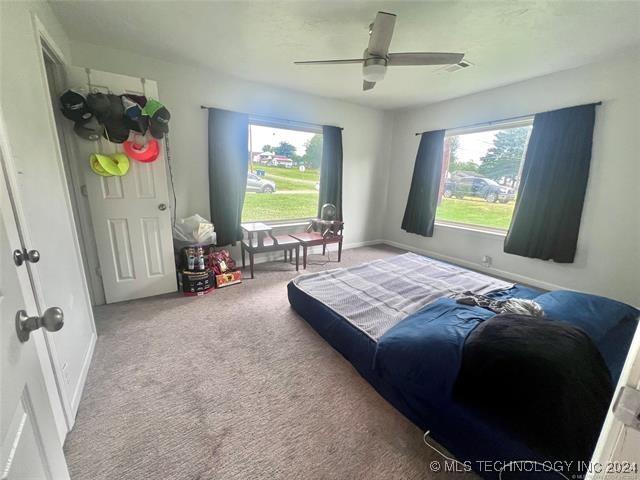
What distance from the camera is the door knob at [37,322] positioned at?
2.01 ft

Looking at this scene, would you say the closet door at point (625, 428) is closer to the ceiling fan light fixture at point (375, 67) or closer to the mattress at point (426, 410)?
the mattress at point (426, 410)

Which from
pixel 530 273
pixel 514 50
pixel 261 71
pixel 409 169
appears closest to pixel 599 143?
pixel 514 50

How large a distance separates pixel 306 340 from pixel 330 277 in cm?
69

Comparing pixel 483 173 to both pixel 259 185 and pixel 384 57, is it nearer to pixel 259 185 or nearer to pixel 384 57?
pixel 384 57

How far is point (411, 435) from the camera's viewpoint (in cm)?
134

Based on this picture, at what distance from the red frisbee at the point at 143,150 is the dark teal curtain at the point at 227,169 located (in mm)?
723

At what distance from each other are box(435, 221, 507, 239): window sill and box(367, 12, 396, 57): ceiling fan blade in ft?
9.43

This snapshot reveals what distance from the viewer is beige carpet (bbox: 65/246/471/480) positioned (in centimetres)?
118

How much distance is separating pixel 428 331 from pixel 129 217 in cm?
276

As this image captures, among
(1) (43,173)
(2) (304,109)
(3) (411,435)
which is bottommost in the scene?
(3) (411,435)

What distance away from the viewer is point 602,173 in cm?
260

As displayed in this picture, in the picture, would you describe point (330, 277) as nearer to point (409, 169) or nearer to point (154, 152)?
point (154, 152)

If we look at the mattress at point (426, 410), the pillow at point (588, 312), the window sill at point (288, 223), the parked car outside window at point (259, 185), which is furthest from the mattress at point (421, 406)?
the parked car outside window at point (259, 185)

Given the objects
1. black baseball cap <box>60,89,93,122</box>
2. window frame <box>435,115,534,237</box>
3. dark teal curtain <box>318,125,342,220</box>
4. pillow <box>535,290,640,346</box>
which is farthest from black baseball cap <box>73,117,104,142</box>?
window frame <box>435,115,534,237</box>
